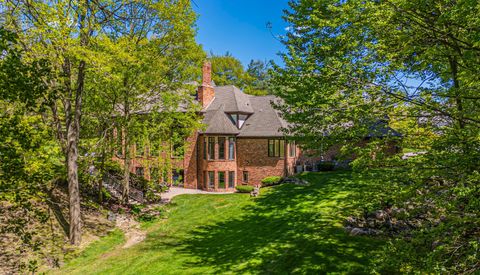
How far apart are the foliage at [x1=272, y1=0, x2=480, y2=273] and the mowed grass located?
4.18 ft

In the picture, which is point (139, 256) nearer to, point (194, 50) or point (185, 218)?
point (185, 218)

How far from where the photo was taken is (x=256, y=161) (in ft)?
96.7

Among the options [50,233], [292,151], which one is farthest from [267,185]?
[50,233]

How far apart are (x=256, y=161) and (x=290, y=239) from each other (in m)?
17.1

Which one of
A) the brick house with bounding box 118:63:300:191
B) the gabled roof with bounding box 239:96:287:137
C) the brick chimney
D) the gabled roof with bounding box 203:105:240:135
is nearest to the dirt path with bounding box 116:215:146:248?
the brick house with bounding box 118:63:300:191

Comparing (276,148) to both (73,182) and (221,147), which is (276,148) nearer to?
(221,147)

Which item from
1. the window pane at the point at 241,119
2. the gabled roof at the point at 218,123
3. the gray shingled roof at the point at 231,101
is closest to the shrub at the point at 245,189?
the gabled roof at the point at 218,123

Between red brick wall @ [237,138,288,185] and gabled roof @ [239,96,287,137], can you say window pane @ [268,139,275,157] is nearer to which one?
red brick wall @ [237,138,288,185]

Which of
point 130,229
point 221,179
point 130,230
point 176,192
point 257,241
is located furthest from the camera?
point 221,179

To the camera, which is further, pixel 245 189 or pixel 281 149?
pixel 281 149

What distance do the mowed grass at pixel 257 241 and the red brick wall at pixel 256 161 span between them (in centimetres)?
766

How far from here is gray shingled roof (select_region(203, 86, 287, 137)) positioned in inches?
1158

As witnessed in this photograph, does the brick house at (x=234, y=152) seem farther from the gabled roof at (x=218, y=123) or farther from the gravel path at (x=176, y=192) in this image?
the gravel path at (x=176, y=192)

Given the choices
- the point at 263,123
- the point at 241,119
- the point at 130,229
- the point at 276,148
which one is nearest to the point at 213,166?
the point at 241,119
